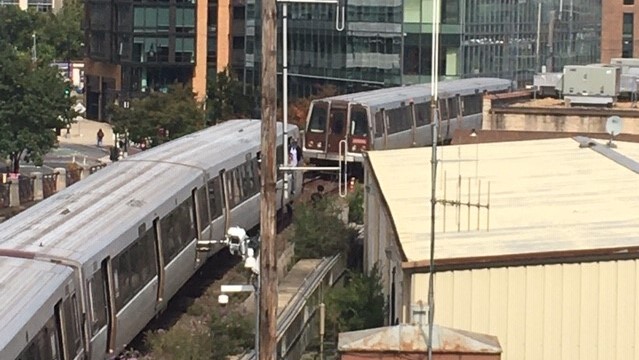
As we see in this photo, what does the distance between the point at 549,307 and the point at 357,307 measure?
445cm

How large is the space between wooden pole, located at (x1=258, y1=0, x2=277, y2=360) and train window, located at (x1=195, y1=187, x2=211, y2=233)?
30.1ft

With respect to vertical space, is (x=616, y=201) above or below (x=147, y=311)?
above

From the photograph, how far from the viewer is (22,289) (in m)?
14.0

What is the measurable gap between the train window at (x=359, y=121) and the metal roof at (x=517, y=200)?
9061 mm

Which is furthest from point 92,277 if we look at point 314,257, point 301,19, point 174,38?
point 174,38

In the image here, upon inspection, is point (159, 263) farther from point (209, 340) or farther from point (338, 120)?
point (338, 120)

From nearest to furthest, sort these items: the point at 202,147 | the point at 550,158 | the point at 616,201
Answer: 1. the point at 616,201
2. the point at 550,158
3. the point at 202,147

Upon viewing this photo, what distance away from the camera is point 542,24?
58.9 metres

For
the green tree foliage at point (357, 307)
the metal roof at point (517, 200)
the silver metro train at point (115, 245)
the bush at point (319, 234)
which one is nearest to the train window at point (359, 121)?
the silver metro train at point (115, 245)

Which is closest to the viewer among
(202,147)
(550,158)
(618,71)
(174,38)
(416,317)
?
(416,317)

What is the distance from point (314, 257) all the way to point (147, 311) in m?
5.44

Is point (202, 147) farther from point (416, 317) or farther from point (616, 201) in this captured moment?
point (416, 317)

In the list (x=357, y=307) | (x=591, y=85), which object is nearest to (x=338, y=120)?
(x=591, y=85)

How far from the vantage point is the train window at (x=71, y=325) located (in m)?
14.6
